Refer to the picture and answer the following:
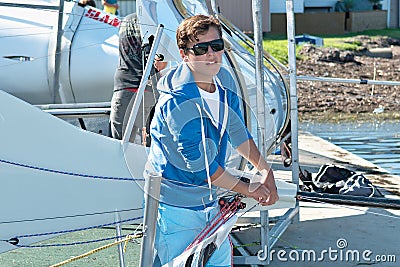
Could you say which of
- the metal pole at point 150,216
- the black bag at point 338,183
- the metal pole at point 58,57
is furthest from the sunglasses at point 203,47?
the metal pole at point 58,57

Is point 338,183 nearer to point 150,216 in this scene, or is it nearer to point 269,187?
point 269,187

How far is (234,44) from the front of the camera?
6.46 meters

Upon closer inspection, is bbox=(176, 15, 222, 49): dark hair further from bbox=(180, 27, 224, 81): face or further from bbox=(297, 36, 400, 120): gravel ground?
bbox=(297, 36, 400, 120): gravel ground

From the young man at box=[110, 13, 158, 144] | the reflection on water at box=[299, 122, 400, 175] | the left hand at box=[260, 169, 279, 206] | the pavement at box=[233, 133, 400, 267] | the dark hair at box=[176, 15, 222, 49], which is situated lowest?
the reflection on water at box=[299, 122, 400, 175]

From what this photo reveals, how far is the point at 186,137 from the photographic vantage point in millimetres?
3629

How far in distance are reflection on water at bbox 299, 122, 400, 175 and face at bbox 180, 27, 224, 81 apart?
545cm

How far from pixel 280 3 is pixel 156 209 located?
1048 inches

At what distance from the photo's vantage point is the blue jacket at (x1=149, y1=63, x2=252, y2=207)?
3.65 m

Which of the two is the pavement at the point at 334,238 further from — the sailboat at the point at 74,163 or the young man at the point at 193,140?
the young man at the point at 193,140

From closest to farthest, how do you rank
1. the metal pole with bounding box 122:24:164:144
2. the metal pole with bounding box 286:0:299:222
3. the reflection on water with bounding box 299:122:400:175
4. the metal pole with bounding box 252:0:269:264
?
the metal pole with bounding box 122:24:164:144, the metal pole with bounding box 252:0:269:264, the metal pole with bounding box 286:0:299:222, the reflection on water with bounding box 299:122:400:175

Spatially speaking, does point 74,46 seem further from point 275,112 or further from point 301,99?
point 301,99

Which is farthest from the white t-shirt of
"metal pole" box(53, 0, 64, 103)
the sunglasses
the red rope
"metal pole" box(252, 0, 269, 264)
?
"metal pole" box(53, 0, 64, 103)

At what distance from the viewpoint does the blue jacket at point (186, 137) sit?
3652 millimetres

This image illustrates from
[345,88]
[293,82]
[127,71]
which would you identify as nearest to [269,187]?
[293,82]
